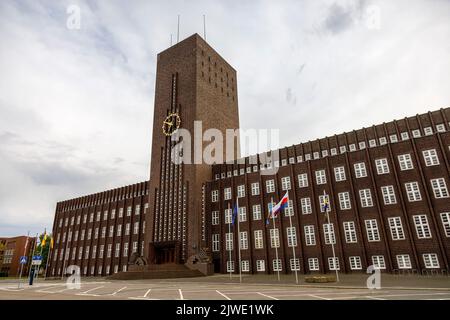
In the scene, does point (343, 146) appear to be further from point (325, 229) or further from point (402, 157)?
point (325, 229)

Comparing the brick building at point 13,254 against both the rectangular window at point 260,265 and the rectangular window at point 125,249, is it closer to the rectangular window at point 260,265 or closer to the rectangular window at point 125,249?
the rectangular window at point 125,249

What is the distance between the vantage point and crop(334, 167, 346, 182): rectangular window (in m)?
40.3

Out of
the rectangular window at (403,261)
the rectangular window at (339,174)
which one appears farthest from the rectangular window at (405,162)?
the rectangular window at (403,261)

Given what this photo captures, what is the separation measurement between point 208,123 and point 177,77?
12.5 m

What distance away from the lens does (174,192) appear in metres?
51.2

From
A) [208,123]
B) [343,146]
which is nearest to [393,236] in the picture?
[343,146]

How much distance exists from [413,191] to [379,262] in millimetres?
9368

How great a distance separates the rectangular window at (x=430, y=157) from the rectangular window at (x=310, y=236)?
16.1 meters

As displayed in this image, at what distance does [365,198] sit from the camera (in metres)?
37.7

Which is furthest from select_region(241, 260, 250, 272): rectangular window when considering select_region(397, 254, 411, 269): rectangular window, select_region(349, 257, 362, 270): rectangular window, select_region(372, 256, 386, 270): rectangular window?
select_region(397, 254, 411, 269): rectangular window

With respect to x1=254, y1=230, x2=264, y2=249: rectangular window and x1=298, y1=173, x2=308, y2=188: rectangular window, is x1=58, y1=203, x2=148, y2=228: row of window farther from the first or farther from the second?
x1=298, y1=173, x2=308, y2=188: rectangular window

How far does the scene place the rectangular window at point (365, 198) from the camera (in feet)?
122

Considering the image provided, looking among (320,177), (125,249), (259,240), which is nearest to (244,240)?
(259,240)

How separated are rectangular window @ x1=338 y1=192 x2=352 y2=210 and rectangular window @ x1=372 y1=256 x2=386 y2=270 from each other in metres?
6.69
